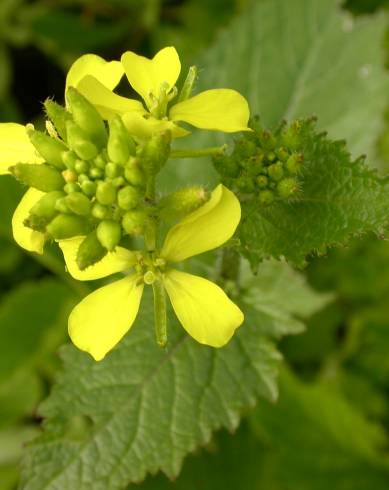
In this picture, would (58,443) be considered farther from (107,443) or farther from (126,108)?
(126,108)

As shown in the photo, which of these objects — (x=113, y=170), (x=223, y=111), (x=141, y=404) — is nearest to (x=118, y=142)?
(x=113, y=170)

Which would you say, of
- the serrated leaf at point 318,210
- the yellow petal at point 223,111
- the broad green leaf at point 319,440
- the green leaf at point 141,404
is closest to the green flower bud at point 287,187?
the serrated leaf at point 318,210

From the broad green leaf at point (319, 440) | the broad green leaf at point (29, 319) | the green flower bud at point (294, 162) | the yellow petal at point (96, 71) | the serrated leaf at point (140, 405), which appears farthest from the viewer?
the broad green leaf at point (29, 319)

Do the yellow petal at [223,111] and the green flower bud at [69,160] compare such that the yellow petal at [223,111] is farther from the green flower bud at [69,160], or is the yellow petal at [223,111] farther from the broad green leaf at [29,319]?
the broad green leaf at [29,319]

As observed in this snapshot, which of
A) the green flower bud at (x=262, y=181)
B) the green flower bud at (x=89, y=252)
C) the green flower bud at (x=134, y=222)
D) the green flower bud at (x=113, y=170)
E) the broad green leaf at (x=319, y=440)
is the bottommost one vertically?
the broad green leaf at (x=319, y=440)

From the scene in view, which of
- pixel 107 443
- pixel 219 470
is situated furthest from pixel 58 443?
pixel 219 470

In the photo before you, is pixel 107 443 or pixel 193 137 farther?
pixel 193 137
